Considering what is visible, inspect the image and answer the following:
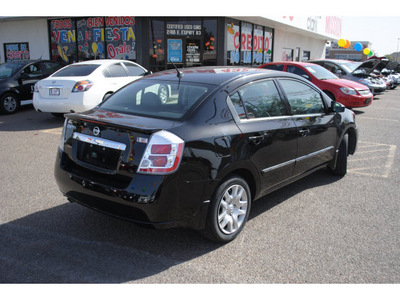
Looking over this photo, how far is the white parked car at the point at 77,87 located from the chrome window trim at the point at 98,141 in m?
5.49

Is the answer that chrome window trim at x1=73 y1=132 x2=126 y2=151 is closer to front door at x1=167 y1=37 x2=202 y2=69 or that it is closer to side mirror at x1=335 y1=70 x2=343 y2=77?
side mirror at x1=335 y1=70 x2=343 y2=77

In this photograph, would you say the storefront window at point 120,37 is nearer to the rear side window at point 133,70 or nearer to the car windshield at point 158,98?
the rear side window at point 133,70

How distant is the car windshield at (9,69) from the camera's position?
1095 centimetres

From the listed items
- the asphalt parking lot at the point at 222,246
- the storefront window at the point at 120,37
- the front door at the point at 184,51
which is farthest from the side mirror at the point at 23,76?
the asphalt parking lot at the point at 222,246

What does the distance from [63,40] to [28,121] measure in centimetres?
947

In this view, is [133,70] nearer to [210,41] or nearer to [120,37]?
[120,37]

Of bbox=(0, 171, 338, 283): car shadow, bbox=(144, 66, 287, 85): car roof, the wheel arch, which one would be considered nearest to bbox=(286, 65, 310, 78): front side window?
bbox=(144, 66, 287, 85): car roof

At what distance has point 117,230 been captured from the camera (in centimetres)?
373

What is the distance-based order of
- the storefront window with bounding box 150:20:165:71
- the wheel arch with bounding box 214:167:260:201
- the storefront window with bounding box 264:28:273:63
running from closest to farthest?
1. the wheel arch with bounding box 214:167:260:201
2. the storefront window with bounding box 150:20:165:71
3. the storefront window with bounding box 264:28:273:63

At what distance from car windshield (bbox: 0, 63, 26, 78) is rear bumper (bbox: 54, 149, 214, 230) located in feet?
30.5

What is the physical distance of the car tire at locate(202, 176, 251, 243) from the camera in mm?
3299

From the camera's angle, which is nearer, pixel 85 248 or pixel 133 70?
pixel 85 248

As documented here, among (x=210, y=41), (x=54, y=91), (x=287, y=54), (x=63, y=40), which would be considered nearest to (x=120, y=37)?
(x=63, y=40)

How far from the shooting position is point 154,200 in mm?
2936
